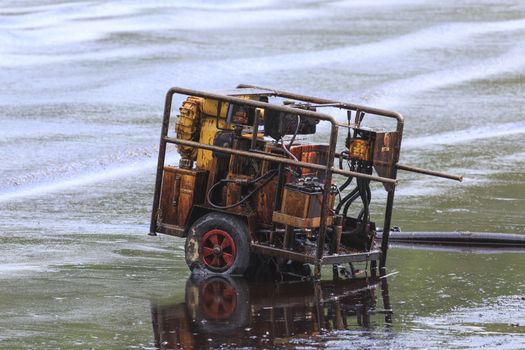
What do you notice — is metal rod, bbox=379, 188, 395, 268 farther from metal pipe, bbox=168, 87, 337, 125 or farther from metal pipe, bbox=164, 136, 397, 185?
metal pipe, bbox=168, 87, 337, 125

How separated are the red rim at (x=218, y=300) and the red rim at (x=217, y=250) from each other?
19cm

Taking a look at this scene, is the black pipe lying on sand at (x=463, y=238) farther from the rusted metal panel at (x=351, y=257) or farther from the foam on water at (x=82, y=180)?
the foam on water at (x=82, y=180)

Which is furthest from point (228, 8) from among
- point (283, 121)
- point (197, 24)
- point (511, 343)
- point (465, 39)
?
point (511, 343)

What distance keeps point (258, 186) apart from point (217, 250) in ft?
1.68

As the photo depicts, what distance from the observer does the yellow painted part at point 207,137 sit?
9023 mm

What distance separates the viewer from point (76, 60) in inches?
803

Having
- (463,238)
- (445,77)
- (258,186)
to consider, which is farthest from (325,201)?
(445,77)

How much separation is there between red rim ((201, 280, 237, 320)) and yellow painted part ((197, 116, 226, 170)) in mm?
852

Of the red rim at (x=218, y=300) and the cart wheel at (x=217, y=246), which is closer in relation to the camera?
the red rim at (x=218, y=300)

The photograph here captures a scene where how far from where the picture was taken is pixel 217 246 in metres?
8.86

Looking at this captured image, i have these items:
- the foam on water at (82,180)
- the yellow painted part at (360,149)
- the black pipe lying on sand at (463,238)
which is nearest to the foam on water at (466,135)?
the foam on water at (82,180)

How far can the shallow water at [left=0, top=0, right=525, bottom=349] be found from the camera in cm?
791

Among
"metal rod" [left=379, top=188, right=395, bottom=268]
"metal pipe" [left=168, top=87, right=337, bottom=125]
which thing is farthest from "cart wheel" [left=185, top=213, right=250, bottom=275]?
"metal rod" [left=379, top=188, right=395, bottom=268]

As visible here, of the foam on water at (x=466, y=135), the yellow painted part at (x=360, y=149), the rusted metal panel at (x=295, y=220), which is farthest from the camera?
the foam on water at (x=466, y=135)
